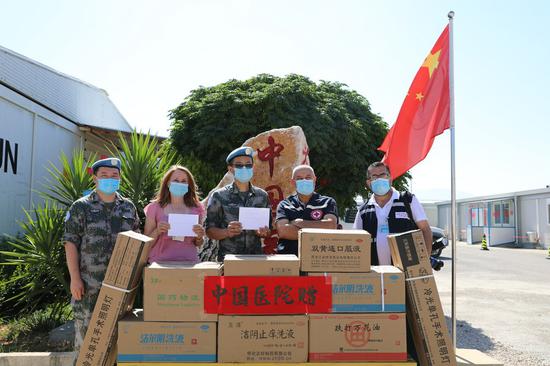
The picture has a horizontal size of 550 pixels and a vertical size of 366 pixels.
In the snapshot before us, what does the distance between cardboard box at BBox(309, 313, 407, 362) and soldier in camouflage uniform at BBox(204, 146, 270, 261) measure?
1132mm

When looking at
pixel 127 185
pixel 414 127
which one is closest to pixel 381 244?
pixel 414 127

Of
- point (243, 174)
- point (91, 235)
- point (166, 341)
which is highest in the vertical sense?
point (243, 174)

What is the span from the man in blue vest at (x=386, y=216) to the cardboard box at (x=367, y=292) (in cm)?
83

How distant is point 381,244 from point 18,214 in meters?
8.77

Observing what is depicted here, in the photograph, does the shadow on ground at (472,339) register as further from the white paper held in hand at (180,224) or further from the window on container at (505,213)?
the window on container at (505,213)

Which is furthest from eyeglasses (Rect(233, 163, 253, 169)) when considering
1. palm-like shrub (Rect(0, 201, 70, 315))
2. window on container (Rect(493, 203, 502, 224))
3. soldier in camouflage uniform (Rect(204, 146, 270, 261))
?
window on container (Rect(493, 203, 502, 224))

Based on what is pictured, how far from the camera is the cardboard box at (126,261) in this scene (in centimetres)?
265

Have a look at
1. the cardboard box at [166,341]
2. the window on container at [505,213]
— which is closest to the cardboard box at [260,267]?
the cardboard box at [166,341]

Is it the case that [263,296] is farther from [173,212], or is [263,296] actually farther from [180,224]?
[173,212]

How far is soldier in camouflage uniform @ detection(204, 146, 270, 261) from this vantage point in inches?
140

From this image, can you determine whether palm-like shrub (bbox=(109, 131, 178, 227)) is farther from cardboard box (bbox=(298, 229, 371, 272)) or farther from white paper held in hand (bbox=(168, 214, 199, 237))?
cardboard box (bbox=(298, 229, 371, 272))

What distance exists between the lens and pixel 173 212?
341 centimetres

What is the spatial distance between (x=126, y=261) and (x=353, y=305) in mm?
1358

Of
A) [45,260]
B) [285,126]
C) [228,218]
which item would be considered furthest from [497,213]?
[228,218]
